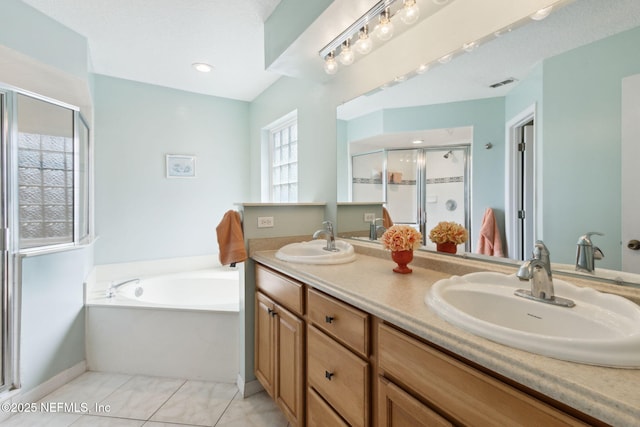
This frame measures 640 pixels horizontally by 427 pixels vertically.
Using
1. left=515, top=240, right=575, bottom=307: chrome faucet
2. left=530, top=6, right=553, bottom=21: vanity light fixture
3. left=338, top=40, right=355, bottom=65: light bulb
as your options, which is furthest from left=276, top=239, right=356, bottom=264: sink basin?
left=530, top=6, right=553, bottom=21: vanity light fixture

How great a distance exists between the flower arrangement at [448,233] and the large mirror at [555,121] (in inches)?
1.7

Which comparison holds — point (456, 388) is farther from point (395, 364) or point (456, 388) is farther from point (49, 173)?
point (49, 173)

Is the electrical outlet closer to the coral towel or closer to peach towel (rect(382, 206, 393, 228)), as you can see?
the coral towel

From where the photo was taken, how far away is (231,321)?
2.04 metres

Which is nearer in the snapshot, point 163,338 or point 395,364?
point 395,364

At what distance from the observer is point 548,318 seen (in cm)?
79

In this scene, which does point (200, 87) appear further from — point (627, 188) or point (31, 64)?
point (627, 188)

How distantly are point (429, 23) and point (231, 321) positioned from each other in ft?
7.07

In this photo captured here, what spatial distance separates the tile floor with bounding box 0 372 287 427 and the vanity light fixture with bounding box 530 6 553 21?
221 cm

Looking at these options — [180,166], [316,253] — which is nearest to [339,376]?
[316,253]

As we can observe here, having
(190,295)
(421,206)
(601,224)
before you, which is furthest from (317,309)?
(190,295)

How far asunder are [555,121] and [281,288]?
1.36 meters

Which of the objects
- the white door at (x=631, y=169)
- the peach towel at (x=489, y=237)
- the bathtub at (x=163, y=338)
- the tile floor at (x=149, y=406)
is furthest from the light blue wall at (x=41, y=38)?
the white door at (x=631, y=169)

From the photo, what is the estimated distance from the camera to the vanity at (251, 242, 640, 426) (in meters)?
0.51
